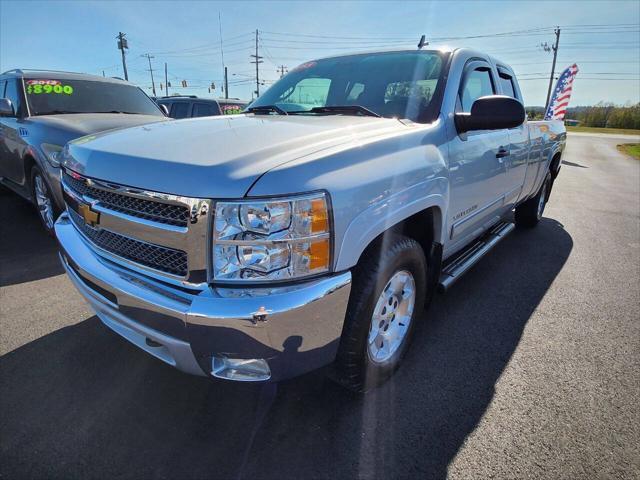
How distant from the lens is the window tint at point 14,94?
495 cm

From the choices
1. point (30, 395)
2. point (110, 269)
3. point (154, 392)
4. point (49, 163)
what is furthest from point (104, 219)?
point (49, 163)

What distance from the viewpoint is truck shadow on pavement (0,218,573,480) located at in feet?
5.88

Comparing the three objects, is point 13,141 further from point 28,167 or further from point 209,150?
point 209,150

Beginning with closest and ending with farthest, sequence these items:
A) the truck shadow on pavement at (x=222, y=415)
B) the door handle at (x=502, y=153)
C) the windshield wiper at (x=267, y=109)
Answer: the truck shadow on pavement at (x=222, y=415) → the windshield wiper at (x=267, y=109) → the door handle at (x=502, y=153)

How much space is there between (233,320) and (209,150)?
740mm

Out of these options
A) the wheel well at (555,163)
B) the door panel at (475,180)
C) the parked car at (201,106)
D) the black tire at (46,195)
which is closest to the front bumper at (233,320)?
the door panel at (475,180)

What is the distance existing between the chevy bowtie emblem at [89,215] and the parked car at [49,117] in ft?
7.21

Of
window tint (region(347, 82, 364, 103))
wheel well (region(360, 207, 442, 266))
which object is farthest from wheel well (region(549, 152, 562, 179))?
wheel well (region(360, 207, 442, 266))

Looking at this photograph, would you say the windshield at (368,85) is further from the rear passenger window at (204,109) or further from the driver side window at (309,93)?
the rear passenger window at (204,109)

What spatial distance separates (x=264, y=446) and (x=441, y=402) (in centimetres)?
100

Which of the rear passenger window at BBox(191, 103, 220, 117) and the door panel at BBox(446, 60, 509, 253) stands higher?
the rear passenger window at BBox(191, 103, 220, 117)

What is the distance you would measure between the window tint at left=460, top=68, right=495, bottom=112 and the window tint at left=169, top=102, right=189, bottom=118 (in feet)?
27.0

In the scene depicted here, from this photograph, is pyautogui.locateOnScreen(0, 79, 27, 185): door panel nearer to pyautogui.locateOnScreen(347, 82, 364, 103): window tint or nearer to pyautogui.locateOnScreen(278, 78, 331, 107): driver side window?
pyautogui.locateOnScreen(278, 78, 331, 107): driver side window

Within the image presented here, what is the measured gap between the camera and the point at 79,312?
9.96ft
